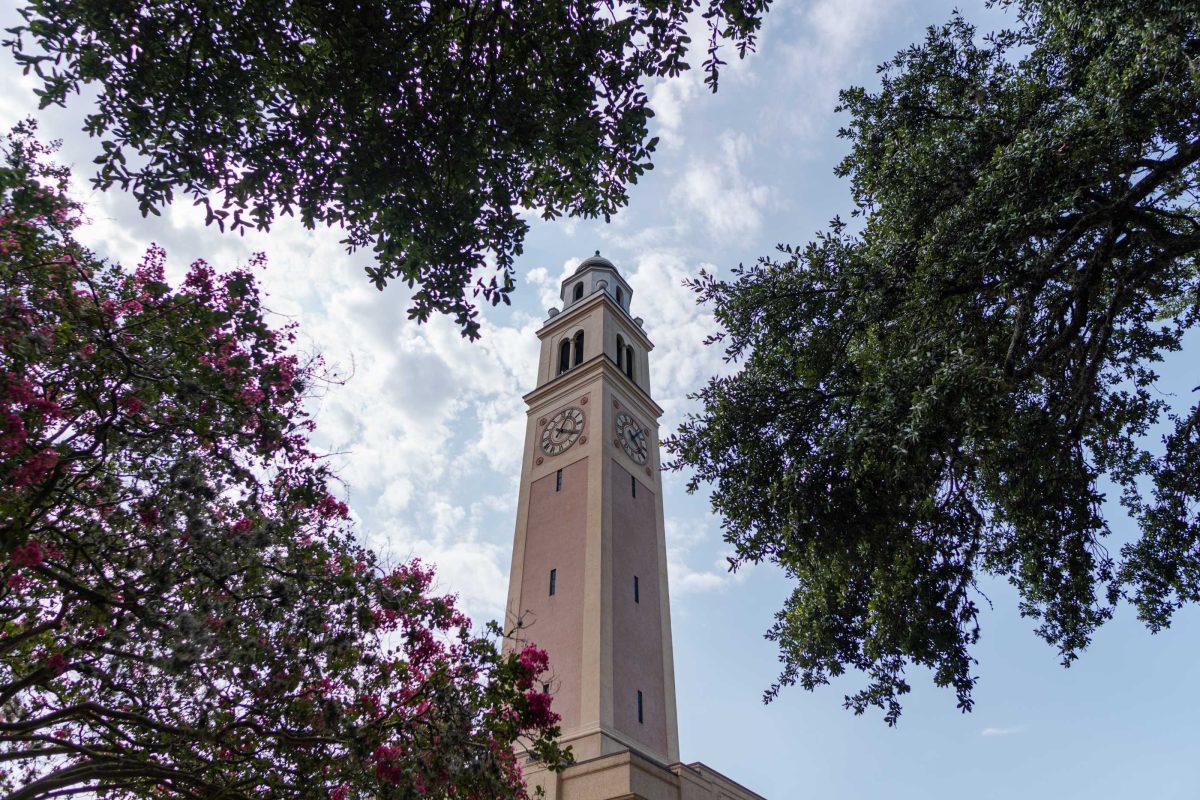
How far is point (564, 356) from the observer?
3016cm

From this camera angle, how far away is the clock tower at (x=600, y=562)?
18328mm

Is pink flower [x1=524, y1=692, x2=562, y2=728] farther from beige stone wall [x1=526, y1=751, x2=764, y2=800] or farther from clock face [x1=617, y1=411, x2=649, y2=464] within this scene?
clock face [x1=617, y1=411, x2=649, y2=464]

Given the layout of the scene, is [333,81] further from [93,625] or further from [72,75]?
[93,625]

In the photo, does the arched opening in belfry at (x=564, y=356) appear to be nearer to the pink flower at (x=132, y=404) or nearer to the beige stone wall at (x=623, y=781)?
the beige stone wall at (x=623, y=781)

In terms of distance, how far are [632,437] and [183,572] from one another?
21.8 meters

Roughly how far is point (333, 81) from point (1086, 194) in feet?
22.2

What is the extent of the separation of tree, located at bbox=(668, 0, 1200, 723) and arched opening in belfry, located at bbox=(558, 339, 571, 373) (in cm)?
2078

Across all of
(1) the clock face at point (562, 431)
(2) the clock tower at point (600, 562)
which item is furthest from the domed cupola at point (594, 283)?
(1) the clock face at point (562, 431)

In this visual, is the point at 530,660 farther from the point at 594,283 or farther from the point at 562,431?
the point at 594,283

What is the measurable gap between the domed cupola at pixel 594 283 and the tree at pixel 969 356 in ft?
76.5

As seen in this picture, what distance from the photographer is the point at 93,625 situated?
6.35m

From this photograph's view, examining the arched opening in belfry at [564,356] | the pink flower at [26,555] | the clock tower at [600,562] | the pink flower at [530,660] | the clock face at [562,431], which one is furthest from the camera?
the arched opening in belfry at [564,356]

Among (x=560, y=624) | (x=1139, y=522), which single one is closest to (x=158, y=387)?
(x=1139, y=522)

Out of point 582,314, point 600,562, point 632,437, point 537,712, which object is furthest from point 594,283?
point 537,712
